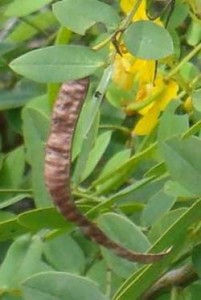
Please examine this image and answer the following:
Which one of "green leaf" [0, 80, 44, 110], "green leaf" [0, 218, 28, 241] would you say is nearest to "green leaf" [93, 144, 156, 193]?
"green leaf" [0, 218, 28, 241]

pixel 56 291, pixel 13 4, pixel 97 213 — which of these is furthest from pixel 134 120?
pixel 56 291

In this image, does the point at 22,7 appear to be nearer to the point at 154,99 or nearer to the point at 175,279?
the point at 154,99

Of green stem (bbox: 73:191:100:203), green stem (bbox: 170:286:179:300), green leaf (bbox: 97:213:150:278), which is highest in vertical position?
green leaf (bbox: 97:213:150:278)

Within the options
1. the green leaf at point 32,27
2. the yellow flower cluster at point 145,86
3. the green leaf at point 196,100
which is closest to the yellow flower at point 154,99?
the yellow flower cluster at point 145,86

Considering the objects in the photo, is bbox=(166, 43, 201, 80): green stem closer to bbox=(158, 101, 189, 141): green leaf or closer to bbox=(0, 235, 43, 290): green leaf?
bbox=(158, 101, 189, 141): green leaf

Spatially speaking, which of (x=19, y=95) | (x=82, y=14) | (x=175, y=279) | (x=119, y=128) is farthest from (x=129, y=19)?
(x=19, y=95)
